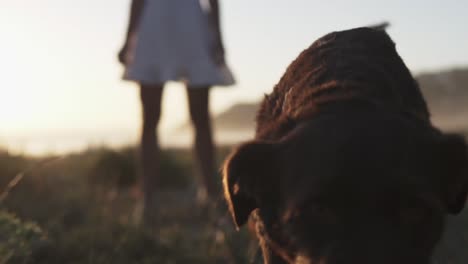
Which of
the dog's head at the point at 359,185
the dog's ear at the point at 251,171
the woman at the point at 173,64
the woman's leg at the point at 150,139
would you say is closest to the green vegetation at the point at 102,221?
the woman's leg at the point at 150,139

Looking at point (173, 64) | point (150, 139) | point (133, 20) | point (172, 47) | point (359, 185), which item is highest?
point (359, 185)

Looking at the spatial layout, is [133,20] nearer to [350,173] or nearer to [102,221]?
[102,221]

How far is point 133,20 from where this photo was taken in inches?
237

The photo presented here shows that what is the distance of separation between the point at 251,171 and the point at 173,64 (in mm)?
2994

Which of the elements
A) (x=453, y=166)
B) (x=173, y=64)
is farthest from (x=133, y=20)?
(x=453, y=166)

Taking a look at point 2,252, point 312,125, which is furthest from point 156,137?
point 312,125

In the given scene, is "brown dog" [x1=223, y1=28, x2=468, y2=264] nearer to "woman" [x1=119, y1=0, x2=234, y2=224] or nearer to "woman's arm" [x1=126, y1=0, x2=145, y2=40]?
"woman" [x1=119, y1=0, x2=234, y2=224]

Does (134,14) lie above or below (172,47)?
above

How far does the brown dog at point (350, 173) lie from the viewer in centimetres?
244

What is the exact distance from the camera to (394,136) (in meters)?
2.62

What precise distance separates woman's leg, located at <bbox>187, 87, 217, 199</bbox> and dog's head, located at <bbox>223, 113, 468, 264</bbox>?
115 inches

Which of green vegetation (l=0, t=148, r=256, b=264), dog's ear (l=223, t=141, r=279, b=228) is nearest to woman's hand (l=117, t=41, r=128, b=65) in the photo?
green vegetation (l=0, t=148, r=256, b=264)

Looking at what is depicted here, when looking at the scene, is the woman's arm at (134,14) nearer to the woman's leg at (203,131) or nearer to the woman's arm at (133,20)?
the woman's arm at (133,20)

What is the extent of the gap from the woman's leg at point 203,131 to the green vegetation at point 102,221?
0.34 metres
